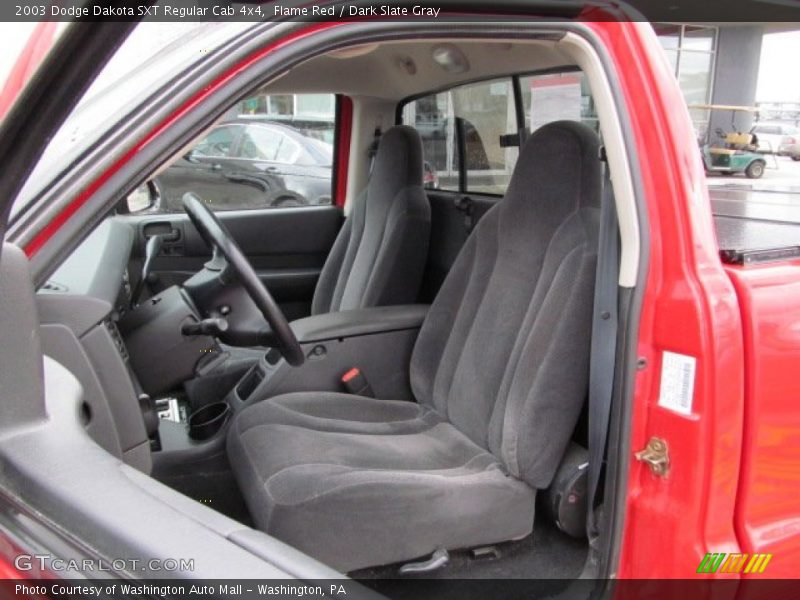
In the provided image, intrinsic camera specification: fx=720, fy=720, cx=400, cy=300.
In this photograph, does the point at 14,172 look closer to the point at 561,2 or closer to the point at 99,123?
the point at 99,123

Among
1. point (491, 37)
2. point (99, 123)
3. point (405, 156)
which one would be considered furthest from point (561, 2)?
point (405, 156)

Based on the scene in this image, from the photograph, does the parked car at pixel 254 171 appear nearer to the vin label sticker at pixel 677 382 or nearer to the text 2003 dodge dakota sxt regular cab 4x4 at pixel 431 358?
the text 2003 dodge dakota sxt regular cab 4x4 at pixel 431 358

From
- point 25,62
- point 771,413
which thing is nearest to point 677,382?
point 771,413

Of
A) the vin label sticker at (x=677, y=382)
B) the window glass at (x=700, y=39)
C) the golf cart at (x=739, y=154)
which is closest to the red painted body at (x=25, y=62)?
the vin label sticker at (x=677, y=382)

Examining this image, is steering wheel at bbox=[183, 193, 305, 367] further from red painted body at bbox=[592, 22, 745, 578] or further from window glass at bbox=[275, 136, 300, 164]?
window glass at bbox=[275, 136, 300, 164]

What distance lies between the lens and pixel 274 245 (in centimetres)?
367

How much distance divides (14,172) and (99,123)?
0.95 feet

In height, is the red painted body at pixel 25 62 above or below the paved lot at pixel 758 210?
above

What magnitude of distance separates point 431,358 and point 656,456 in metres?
1.06

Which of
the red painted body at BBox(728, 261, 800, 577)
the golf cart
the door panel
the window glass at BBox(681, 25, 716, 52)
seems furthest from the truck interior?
the window glass at BBox(681, 25, 716, 52)

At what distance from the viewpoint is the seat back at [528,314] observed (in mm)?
1765

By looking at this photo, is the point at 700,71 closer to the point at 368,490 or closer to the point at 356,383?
the point at 356,383

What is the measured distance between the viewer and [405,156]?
3.09 meters

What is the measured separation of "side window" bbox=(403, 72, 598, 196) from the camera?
2186mm
